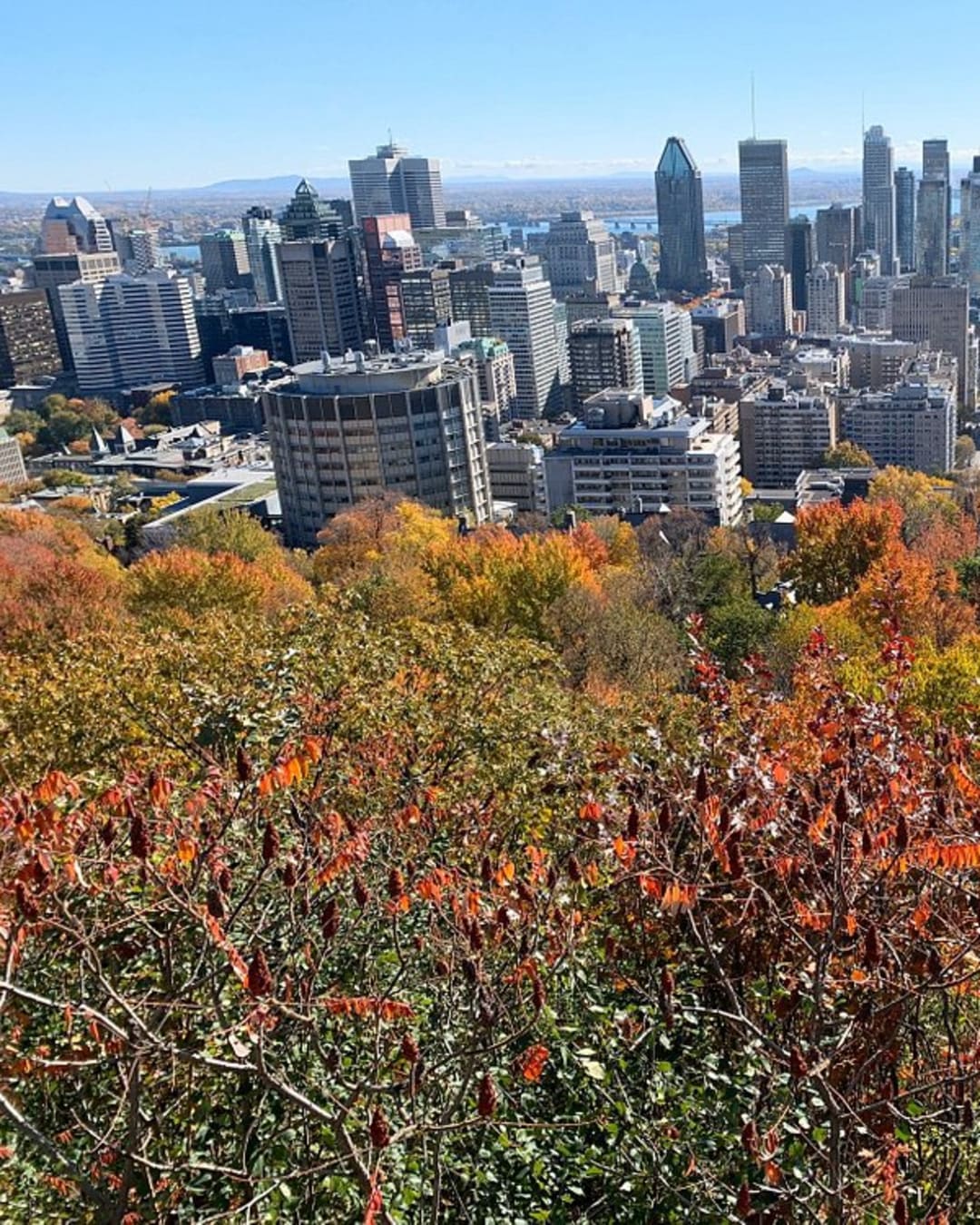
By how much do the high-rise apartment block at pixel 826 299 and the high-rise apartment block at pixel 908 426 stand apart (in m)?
67.8

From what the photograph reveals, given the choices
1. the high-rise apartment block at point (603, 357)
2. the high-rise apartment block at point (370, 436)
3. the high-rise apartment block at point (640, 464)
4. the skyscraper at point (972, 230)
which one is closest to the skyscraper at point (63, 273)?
the high-rise apartment block at point (603, 357)

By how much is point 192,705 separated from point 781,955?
6140 millimetres

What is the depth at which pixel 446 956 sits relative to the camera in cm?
621

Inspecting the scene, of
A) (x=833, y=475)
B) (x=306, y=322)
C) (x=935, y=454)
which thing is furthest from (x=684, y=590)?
(x=306, y=322)

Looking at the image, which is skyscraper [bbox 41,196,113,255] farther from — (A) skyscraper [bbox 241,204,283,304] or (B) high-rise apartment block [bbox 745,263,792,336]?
(B) high-rise apartment block [bbox 745,263,792,336]

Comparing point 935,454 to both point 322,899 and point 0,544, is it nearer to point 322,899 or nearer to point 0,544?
point 0,544

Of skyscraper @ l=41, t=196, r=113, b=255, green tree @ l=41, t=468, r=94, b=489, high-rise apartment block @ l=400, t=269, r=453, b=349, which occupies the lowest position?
green tree @ l=41, t=468, r=94, b=489

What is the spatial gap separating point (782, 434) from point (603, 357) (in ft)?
84.7

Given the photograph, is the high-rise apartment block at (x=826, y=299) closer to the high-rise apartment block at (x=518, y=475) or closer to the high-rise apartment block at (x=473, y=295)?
the high-rise apartment block at (x=473, y=295)

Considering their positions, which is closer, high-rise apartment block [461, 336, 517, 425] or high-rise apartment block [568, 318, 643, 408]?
high-rise apartment block [461, 336, 517, 425]

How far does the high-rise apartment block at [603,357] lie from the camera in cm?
10019

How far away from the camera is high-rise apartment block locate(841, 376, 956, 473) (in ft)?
259

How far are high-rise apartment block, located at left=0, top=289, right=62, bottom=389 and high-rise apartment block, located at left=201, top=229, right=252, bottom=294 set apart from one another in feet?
161

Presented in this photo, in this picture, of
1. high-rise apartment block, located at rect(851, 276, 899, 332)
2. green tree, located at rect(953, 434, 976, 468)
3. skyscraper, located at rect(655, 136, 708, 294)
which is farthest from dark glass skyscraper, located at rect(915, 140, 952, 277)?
green tree, located at rect(953, 434, 976, 468)
